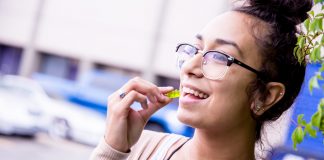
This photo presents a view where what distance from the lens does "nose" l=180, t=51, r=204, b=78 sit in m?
1.40

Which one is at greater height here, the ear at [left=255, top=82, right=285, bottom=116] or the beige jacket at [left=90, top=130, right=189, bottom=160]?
the ear at [left=255, top=82, right=285, bottom=116]

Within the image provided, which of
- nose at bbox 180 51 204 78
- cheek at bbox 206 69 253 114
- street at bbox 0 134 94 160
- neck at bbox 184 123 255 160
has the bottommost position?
street at bbox 0 134 94 160

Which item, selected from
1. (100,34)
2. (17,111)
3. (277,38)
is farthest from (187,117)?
(100,34)

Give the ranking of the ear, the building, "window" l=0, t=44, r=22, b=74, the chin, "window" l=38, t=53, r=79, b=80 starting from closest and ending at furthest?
1. the chin
2. the ear
3. the building
4. "window" l=38, t=53, r=79, b=80
5. "window" l=0, t=44, r=22, b=74

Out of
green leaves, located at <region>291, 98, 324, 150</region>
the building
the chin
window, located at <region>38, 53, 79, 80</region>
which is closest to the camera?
green leaves, located at <region>291, 98, 324, 150</region>

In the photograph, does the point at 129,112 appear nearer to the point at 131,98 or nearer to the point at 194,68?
the point at 131,98

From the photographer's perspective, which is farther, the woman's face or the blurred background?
the blurred background

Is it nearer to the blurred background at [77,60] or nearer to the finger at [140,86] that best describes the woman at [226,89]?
the finger at [140,86]

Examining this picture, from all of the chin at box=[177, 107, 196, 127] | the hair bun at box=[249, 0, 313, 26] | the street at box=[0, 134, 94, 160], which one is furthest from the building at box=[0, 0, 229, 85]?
the chin at box=[177, 107, 196, 127]

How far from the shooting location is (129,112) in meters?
1.53

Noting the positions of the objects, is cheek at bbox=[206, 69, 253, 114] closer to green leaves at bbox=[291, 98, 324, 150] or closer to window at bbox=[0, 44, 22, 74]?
green leaves at bbox=[291, 98, 324, 150]

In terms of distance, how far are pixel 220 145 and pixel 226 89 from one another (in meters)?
0.22

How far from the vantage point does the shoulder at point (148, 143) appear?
1567 mm

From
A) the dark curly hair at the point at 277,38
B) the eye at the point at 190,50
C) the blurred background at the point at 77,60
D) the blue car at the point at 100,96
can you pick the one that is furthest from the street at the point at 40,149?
the dark curly hair at the point at 277,38
